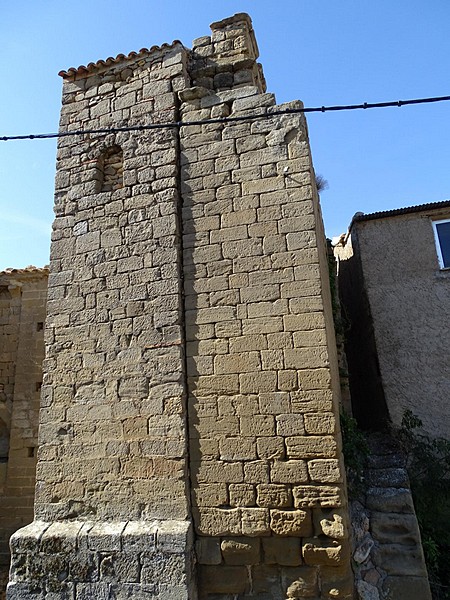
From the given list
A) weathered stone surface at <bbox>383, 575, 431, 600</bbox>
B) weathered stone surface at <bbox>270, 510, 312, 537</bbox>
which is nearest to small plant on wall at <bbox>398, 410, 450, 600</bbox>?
weathered stone surface at <bbox>383, 575, 431, 600</bbox>

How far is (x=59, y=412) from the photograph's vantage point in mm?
4352

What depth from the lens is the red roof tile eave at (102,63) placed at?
16.6 feet

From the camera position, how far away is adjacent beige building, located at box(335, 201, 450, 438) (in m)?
6.37

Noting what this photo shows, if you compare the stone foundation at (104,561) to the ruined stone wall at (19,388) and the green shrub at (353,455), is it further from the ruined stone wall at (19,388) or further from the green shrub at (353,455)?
the ruined stone wall at (19,388)

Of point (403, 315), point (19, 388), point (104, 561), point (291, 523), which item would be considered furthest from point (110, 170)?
point (19, 388)

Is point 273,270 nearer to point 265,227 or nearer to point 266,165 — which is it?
point 265,227

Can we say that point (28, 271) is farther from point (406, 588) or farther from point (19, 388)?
point (406, 588)

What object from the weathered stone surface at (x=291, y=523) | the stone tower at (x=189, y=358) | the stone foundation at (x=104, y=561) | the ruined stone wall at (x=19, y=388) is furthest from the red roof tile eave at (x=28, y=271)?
the weathered stone surface at (x=291, y=523)

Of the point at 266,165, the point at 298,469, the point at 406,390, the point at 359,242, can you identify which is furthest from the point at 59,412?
the point at 359,242

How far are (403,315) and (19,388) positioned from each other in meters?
6.86

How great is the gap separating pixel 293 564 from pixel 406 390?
12.0ft

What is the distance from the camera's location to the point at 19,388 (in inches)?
328

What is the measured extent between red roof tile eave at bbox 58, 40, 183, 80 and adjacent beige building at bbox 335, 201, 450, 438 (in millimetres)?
4013

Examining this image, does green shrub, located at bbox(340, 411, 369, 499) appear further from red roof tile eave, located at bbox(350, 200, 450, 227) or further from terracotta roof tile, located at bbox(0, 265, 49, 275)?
terracotta roof tile, located at bbox(0, 265, 49, 275)
